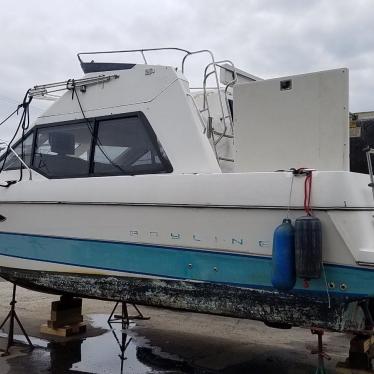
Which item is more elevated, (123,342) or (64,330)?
(64,330)

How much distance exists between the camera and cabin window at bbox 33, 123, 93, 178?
5027 mm

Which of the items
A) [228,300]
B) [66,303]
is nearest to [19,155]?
[66,303]

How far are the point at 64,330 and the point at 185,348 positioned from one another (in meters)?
1.53

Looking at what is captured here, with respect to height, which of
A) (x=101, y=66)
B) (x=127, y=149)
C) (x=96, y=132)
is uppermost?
(x=101, y=66)

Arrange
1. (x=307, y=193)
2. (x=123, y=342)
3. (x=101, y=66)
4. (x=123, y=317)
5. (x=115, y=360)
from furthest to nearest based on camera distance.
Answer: (x=123, y=317) → (x=123, y=342) → (x=115, y=360) → (x=101, y=66) → (x=307, y=193)

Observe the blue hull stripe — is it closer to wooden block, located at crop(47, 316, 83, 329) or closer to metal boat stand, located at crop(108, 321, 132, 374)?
metal boat stand, located at crop(108, 321, 132, 374)

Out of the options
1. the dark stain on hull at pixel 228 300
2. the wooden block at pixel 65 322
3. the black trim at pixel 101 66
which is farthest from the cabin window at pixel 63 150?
the wooden block at pixel 65 322

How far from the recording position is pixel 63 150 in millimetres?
5242

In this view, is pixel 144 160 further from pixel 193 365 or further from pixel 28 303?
pixel 28 303

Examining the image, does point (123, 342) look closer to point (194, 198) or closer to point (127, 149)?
point (127, 149)

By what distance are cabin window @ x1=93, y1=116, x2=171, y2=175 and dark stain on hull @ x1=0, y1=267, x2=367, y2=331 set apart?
959 millimetres

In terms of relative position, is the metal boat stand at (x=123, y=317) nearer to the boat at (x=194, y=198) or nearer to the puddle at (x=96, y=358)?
the puddle at (x=96, y=358)

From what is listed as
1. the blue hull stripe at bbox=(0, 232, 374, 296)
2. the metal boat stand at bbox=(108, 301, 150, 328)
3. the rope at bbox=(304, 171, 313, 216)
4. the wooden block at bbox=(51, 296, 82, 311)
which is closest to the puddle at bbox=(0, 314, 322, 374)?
the wooden block at bbox=(51, 296, 82, 311)

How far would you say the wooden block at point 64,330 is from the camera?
6.42 m
